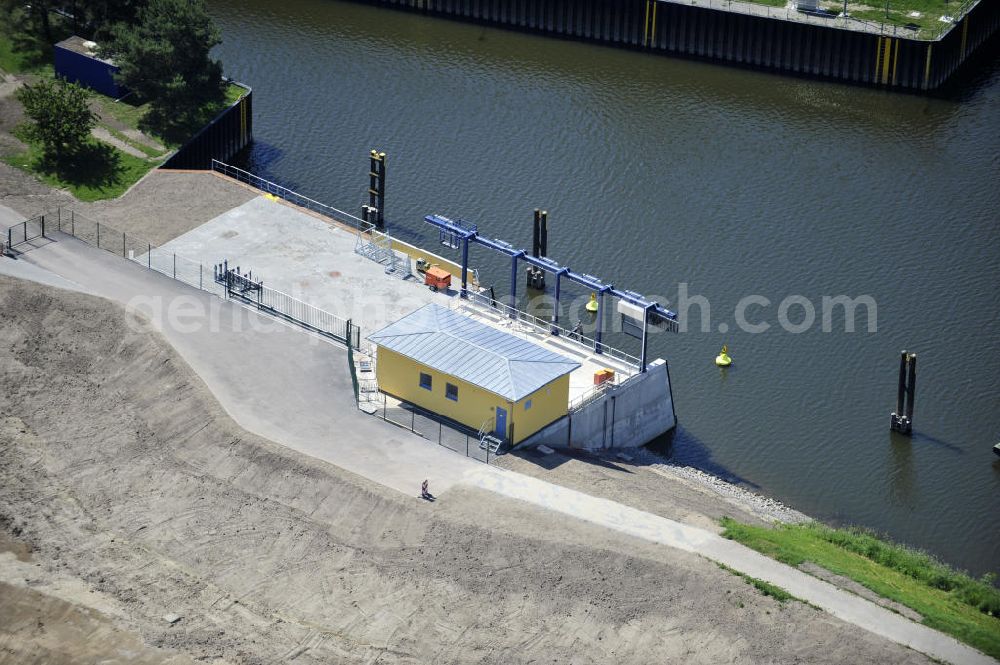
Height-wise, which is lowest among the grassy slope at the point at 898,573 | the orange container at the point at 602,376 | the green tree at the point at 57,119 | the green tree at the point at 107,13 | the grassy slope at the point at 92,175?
the grassy slope at the point at 898,573

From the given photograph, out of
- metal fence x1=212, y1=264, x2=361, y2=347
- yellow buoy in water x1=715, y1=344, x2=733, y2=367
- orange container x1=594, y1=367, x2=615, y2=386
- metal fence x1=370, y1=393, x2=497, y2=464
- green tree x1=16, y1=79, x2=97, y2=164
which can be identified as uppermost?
green tree x1=16, y1=79, x2=97, y2=164

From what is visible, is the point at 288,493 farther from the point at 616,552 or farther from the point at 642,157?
the point at 642,157

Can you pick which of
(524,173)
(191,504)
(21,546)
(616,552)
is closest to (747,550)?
(616,552)

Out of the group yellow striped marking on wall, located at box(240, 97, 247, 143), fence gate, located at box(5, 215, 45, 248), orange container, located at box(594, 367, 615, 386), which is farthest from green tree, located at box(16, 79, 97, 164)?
orange container, located at box(594, 367, 615, 386)

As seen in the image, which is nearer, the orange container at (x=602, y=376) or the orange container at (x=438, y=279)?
the orange container at (x=602, y=376)

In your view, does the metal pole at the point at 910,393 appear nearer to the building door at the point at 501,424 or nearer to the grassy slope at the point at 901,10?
the building door at the point at 501,424

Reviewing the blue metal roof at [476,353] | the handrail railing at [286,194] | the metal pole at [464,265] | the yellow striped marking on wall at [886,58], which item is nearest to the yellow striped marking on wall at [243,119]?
the handrail railing at [286,194]

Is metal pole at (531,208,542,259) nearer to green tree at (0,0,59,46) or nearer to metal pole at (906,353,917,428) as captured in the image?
metal pole at (906,353,917,428)
